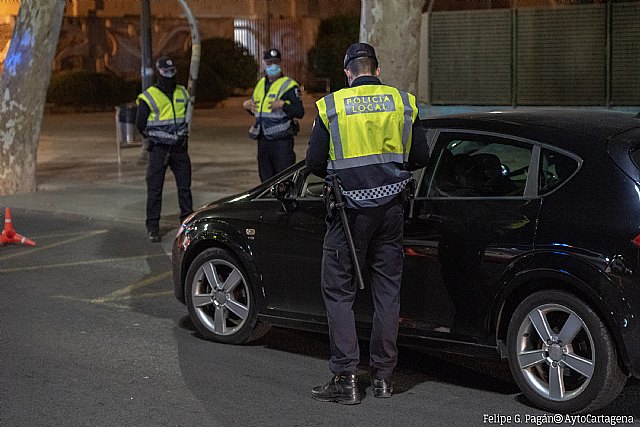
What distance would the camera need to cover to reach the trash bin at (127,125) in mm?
20423

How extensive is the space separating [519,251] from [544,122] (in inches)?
30.0

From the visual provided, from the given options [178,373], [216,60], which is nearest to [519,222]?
[178,373]

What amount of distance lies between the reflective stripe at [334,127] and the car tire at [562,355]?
3.92ft

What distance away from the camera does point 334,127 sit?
5.86 meters

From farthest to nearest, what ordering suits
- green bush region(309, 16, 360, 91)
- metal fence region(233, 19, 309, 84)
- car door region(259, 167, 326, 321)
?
green bush region(309, 16, 360, 91) → metal fence region(233, 19, 309, 84) → car door region(259, 167, 326, 321)

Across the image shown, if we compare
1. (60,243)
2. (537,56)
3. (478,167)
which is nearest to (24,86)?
(60,243)

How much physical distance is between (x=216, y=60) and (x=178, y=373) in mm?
32582

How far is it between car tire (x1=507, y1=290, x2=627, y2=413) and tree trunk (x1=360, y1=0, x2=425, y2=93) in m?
→ 6.30

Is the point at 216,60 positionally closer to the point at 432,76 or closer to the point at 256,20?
the point at 256,20

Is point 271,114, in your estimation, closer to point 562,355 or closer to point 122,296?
point 122,296

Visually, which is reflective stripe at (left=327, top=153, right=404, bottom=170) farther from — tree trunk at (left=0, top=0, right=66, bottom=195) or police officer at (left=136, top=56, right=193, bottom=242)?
tree trunk at (left=0, top=0, right=66, bottom=195)

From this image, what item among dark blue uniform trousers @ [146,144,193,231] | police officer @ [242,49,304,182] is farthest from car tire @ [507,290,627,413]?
dark blue uniform trousers @ [146,144,193,231]

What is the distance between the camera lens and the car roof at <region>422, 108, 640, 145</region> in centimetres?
→ 592

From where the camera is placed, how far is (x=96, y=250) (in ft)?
36.8
